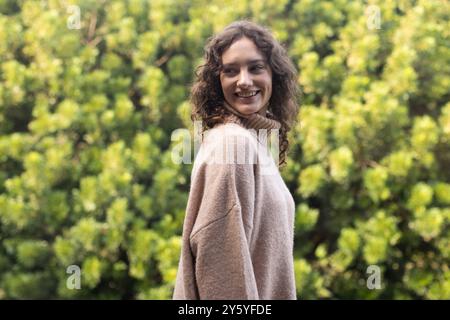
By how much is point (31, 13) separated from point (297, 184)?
2058 millimetres

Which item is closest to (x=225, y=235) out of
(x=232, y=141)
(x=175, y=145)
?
(x=232, y=141)

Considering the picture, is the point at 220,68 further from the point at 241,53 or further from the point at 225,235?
the point at 225,235

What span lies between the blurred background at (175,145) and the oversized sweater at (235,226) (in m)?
2.37

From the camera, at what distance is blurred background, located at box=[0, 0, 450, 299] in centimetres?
372

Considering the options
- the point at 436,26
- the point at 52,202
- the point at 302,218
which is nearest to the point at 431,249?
the point at 302,218

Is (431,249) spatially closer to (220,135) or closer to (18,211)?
(18,211)

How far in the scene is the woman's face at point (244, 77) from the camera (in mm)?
1270

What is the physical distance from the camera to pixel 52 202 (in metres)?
3.84

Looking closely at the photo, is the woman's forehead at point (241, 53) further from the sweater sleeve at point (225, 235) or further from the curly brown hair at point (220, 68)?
the sweater sleeve at point (225, 235)

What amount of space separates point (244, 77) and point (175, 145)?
2480mm

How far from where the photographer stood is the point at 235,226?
3.65ft

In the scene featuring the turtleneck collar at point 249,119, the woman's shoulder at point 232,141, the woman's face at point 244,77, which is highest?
the woman's face at point 244,77

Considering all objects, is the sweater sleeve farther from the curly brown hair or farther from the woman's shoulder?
the curly brown hair

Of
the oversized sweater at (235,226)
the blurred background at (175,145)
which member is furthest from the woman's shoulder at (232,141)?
the blurred background at (175,145)
